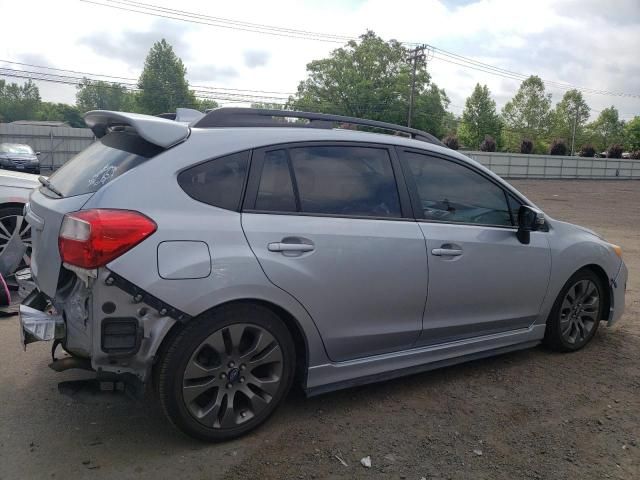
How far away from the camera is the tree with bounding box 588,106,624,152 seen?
8412cm

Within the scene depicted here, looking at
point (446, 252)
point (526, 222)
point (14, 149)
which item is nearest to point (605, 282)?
point (526, 222)

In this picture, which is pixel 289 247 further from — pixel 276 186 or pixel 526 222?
pixel 526 222

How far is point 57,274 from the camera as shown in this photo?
2852mm

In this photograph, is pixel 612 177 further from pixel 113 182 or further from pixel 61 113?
pixel 61 113

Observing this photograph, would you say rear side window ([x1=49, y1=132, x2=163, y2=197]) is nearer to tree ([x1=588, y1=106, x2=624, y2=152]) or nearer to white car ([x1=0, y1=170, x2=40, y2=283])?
white car ([x1=0, y1=170, x2=40, y2=283])

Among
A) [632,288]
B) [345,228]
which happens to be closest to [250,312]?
[345,228]

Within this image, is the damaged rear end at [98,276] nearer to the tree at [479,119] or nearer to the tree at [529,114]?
the tree at [479,119]

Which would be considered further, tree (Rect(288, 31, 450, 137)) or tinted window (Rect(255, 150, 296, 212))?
tree (Rect(288, 31, 450, 137))

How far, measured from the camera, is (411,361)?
350 cm

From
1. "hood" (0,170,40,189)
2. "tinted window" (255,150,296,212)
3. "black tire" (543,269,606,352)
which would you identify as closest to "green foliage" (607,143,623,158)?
"black tire" (543,269,606,352)

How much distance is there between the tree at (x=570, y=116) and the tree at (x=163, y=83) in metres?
52.5

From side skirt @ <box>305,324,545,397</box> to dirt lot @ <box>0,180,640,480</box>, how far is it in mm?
177

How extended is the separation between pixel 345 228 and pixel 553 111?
85.7 metres

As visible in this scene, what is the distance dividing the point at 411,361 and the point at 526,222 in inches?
52.9
